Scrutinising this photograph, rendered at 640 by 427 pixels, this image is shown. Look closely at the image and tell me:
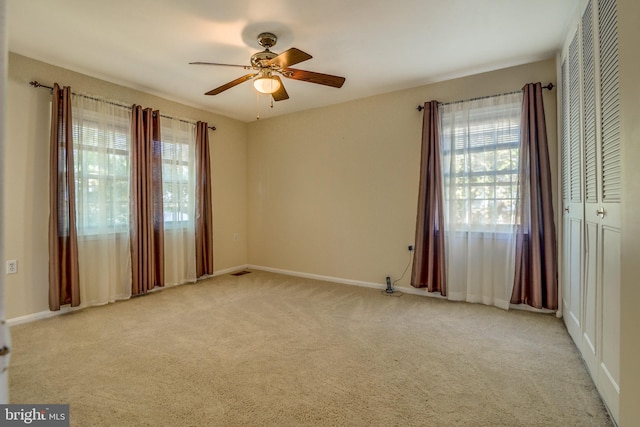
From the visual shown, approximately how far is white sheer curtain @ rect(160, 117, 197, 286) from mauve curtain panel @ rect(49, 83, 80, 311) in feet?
3.35

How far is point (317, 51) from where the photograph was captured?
2.89 meters

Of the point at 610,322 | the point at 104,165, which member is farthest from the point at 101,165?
the point at 610,322

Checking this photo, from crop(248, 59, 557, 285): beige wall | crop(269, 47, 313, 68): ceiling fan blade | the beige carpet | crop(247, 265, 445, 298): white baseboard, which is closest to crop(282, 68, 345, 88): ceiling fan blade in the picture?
crop(269, 47, 313, 68): ceiling fan blade

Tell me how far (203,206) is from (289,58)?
2.74m

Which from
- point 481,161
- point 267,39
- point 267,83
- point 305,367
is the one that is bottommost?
point 305,367

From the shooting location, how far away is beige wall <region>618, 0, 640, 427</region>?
1.01 metres

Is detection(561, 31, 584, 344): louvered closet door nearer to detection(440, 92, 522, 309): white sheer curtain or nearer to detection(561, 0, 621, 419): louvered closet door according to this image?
detection(561, 0, 621, 419): louvered closet door

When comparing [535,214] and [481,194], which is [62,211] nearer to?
[481,194]

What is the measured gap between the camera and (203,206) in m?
4.45

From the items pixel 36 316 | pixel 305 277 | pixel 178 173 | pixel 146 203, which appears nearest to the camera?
pixel 36 316

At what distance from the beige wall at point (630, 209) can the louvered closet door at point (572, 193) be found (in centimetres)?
129

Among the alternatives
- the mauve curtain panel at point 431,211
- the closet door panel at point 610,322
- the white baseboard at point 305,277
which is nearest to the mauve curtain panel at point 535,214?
the white baseboard at point 305,277

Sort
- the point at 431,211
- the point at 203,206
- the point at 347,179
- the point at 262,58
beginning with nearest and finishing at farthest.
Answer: the point at 262,58 < the point at 431,211 < the point at 347,179 < the point at 203,206

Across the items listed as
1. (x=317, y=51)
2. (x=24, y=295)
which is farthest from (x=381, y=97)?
(x=24, y=295)
